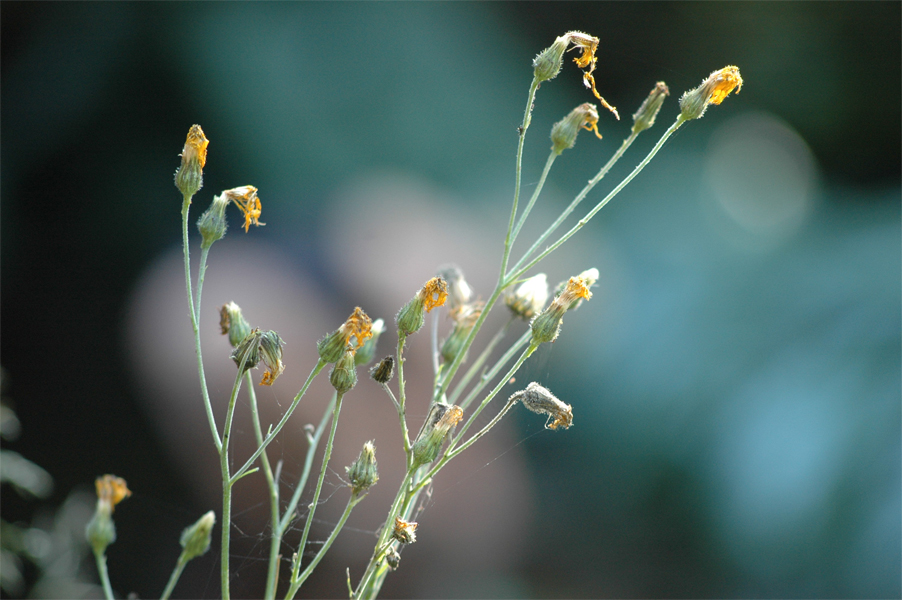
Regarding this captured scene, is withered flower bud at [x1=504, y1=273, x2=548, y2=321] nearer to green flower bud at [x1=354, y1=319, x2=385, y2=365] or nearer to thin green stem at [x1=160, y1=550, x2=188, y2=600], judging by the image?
green flower bud at [x1=354, y1=319, x2=385, y2=365]

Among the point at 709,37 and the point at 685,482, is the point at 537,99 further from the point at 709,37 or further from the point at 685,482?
the point at 685,482

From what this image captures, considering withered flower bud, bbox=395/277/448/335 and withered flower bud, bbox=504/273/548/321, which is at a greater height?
withered flower bud, bbox=504/273/548/321

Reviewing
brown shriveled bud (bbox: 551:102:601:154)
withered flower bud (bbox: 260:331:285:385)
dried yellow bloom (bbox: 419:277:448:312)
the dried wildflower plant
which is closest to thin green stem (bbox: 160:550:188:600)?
the dried wildflower plant

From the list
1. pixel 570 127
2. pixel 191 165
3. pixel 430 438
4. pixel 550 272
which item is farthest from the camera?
pixel 550 272

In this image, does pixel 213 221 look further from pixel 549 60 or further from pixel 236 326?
pixel 549 60

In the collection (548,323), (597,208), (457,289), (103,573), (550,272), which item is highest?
(550,272)

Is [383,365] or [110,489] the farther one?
[383,365]

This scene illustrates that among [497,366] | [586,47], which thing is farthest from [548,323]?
[586,47]

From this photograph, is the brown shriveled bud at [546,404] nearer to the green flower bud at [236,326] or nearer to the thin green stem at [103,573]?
the green flower bud at [236,326]

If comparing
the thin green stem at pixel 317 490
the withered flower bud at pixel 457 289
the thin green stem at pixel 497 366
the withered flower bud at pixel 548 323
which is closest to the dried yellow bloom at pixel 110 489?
the thin green stem at pixel 317 490
